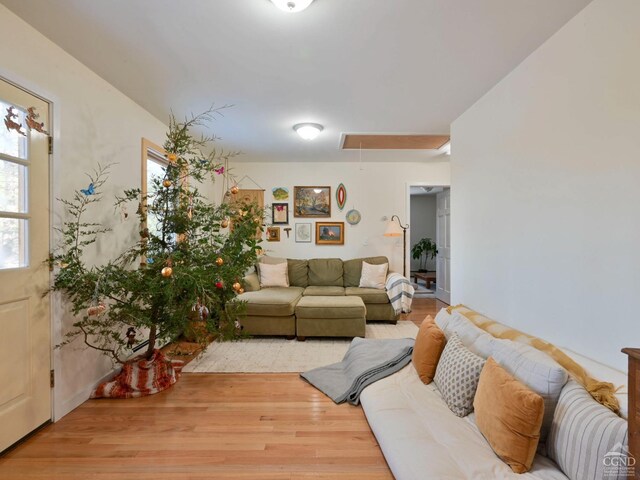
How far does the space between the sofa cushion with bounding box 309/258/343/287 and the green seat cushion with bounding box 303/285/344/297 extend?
8.6 inches

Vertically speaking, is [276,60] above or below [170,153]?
above

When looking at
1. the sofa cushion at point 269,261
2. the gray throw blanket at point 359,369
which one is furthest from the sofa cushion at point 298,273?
the gray throw blanket at point 359,369

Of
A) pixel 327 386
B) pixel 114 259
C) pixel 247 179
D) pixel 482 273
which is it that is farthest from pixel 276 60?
pixel 247 179

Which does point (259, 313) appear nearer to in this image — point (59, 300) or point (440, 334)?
point (59, 300)

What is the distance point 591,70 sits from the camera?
5.17 ft

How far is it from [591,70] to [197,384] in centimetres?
341

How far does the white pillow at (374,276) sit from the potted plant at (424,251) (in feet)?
12.1

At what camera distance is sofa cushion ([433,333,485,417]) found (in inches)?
68.1

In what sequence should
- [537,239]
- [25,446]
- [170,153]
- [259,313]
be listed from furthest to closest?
[259,313]
[170,153]
[537,239]
[25,446]

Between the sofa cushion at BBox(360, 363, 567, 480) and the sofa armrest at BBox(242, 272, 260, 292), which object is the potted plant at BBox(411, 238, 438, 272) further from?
the sofa cushion at BBox(360, 363, 567, 480)

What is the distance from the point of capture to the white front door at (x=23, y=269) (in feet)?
5.74

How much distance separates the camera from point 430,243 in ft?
26.6

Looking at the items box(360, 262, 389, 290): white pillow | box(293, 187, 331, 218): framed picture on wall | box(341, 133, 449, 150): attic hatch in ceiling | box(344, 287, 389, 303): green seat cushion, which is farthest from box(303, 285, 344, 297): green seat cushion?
box(341, 133, 449, 150): attic hatch in ceiling

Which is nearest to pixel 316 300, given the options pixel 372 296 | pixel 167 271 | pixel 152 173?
pixel 372 296
